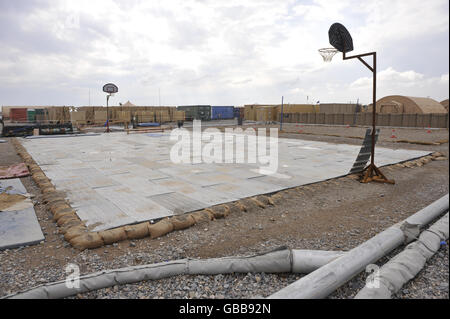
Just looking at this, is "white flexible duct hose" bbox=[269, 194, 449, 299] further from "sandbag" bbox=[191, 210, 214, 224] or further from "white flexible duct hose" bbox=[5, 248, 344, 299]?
"sandbag" bbox=[191, 210, 214, 224]

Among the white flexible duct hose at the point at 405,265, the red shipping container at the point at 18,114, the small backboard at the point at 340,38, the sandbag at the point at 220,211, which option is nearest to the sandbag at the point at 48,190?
the sandbag at the point at 220,211

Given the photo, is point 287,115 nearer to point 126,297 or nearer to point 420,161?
point 420,161

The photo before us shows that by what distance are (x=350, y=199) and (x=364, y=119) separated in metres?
35.4

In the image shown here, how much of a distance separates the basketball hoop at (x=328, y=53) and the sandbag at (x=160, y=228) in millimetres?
7104

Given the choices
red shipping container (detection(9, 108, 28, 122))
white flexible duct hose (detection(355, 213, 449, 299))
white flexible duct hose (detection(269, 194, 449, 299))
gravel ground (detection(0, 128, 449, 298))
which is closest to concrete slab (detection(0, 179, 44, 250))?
gravel ground (detection(0, 128, 449, 298))

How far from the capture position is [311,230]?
4.97m

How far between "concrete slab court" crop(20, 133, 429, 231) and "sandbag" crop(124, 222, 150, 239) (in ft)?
1.18

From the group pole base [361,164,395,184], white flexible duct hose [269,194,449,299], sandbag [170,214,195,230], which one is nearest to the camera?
white flexible duct hose [269,194,449,299]

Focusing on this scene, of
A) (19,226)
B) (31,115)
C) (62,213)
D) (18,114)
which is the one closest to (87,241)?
(62,213)

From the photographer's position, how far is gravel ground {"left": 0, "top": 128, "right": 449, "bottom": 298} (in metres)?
3.28

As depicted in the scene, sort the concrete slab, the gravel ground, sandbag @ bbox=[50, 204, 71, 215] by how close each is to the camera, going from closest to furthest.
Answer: the gravel ground
the concrete slab
sandbag @ bbox=[50, 204, 71, 215]

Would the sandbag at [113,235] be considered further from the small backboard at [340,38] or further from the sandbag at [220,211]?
the small backboard at [340,38]

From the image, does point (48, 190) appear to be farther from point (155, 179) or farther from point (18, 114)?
point (18, 114)

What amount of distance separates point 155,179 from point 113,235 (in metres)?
3.67
